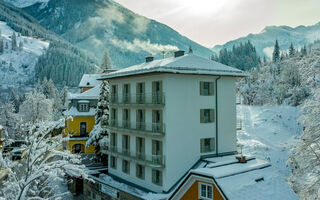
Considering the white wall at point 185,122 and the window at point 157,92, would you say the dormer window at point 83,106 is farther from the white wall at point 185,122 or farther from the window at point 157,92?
the window at point 157,92

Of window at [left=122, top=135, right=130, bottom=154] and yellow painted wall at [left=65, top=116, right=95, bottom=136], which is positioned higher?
yellow painted wall at [left=65, top=116, right=95, bottom=136]

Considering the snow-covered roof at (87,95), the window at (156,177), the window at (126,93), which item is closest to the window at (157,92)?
the window at (126,93)

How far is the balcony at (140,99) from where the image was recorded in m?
26.1

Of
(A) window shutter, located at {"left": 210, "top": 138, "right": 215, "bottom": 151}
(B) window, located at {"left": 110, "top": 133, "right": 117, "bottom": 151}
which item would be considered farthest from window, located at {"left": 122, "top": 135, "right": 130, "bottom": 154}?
(A) window shutter, located at {"left": 210, "top": 138, "right": 215, "bottom": 151}

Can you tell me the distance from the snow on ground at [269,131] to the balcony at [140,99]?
23835 millimetres

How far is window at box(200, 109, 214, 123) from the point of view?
27.7m

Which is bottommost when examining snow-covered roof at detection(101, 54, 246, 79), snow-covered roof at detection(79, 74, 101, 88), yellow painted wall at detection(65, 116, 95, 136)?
yellow painted wall at detection(65, 116, 95, 136)

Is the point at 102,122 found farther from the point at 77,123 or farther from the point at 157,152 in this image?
the point at 157,152

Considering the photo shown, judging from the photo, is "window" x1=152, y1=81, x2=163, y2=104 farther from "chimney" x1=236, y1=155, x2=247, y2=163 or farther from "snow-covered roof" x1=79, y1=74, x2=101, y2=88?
"snow-covered roof" x1=79, y1=74, x2=101, y2=88

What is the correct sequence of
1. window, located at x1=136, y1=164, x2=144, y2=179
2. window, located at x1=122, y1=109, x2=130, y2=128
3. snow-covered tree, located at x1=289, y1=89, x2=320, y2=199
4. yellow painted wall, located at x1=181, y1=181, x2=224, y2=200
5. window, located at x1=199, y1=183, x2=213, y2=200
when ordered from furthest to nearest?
window, located at x1=122, y1=109, x2=130, y2=128, window, located at x1=136, y1=164, x2=144, y2=179, yellow painted wall, located at x1=181, y1=181, x2=224, y2=200, window, located at x1=199, y1=183, x2=213, y2=200, snow-covered tree, located at x1=289, y1=89, x2=320, y2=199

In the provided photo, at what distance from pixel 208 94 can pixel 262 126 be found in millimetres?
34666

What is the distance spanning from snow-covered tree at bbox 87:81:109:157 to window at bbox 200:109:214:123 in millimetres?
14684

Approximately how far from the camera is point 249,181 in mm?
19562

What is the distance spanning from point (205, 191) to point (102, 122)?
2128cm
